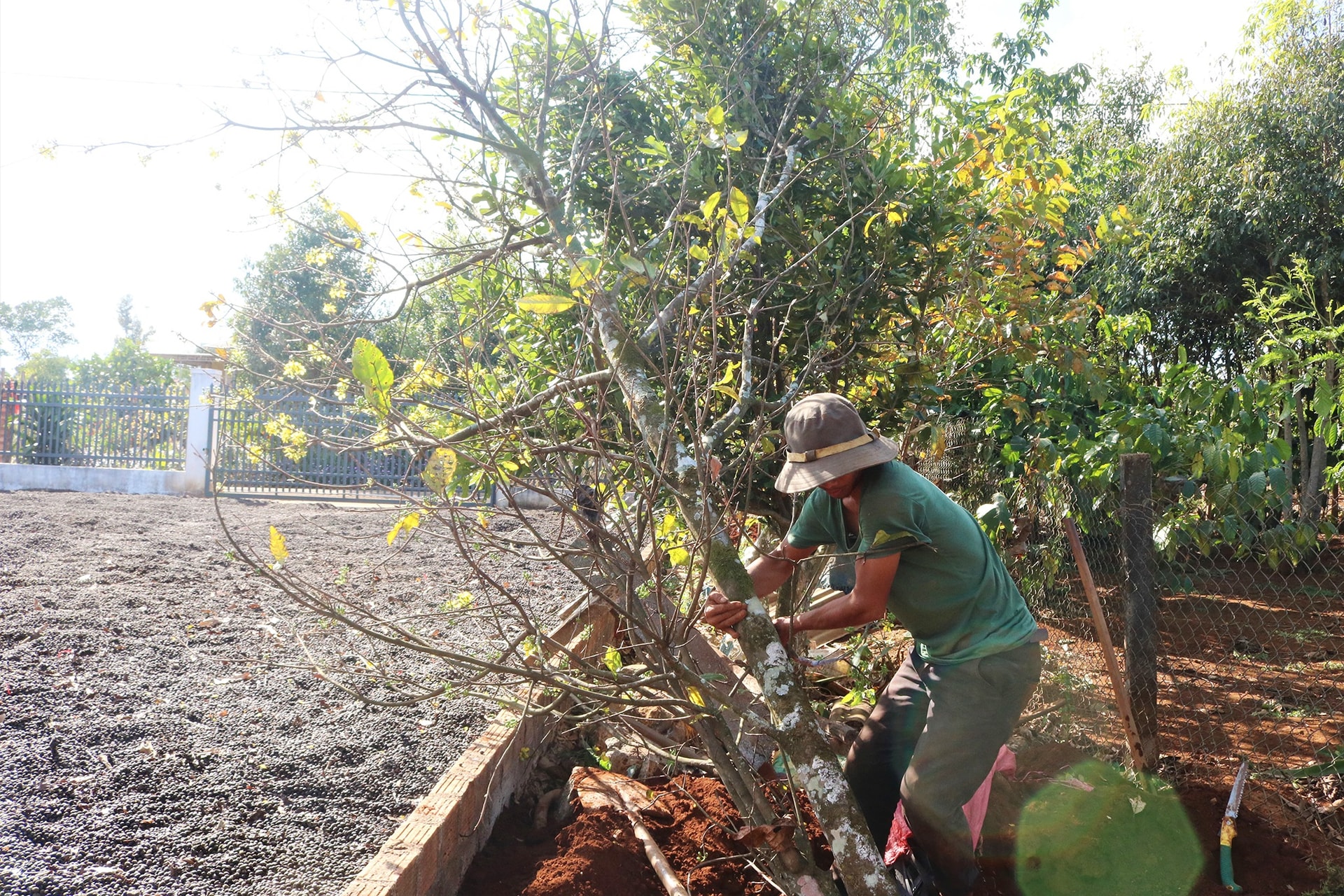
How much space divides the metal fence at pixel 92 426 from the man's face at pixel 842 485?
17468 millimetres

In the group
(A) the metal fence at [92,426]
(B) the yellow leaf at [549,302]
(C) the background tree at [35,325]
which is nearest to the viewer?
(B) the yellow leaf at [549,302]

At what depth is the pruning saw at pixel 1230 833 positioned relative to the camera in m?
2.84

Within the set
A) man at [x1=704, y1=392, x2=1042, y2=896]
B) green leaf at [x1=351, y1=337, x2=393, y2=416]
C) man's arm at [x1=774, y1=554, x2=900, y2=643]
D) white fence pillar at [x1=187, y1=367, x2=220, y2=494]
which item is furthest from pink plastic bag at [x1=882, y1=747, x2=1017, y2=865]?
white fence pillar at [x1=187, y1=367, x2=220, y2=494]

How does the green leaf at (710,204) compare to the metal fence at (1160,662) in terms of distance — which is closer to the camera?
the green leaf at (710,204)

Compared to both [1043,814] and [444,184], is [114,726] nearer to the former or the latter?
[444,184]

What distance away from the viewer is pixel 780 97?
4.50m

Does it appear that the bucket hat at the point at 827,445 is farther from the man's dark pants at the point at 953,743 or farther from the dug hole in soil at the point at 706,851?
the dug hole in soil at the point at 706,851

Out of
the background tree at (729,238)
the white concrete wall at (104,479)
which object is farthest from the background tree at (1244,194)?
the white concrete wall at (104,479)

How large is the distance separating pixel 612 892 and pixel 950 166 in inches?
140

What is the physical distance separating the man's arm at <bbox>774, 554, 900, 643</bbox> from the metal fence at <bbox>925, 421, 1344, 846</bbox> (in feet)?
5.65

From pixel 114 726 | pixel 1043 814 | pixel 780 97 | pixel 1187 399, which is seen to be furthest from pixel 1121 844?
pixel 114 726

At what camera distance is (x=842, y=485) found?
2516mm

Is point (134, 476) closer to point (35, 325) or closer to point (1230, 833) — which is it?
point (1230, 833)

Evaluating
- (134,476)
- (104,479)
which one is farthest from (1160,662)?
(104,479)
